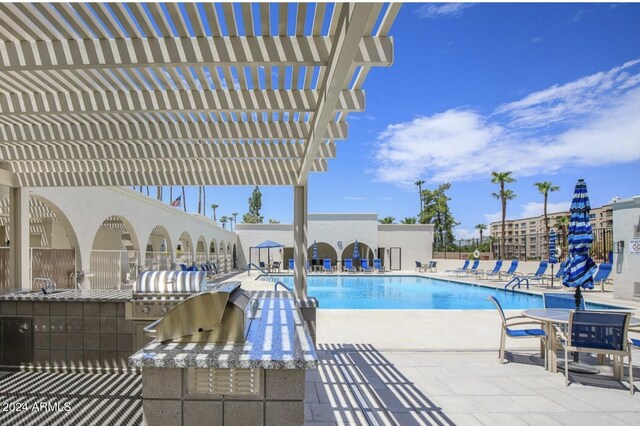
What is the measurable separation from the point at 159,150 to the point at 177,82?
7.75 feet

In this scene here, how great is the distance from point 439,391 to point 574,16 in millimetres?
25903

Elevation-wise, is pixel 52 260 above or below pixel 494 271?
above

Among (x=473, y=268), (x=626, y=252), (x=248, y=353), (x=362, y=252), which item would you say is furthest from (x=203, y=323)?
(x=362, y=252)

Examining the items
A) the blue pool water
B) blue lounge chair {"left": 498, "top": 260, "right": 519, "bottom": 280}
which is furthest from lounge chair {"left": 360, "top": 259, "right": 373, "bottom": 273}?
blue lounge chair {"left": 498, "top": 260, "right": 519, "bottom": 280}

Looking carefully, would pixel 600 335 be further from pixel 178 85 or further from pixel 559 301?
pixel 178 85

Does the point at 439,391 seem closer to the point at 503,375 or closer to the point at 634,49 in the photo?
the point at 503,375

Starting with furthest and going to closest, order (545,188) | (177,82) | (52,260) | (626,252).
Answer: (545,188) < (626,252) < (52,260) < (177,82)

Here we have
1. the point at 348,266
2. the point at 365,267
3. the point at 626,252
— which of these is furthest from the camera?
the point at 365,267

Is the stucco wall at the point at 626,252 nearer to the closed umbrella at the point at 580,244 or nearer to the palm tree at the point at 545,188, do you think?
the closed umbrella at the point at 580,244

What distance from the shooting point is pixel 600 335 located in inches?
194

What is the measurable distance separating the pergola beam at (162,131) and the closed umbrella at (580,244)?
3482 mm

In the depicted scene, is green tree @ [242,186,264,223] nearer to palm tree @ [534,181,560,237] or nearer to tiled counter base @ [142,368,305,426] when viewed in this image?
palm tree @ [534,181,560,237]

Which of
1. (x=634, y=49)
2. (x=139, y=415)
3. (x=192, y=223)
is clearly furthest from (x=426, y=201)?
(x=139, y=415)

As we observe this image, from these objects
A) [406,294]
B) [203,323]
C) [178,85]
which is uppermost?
[178,85]
